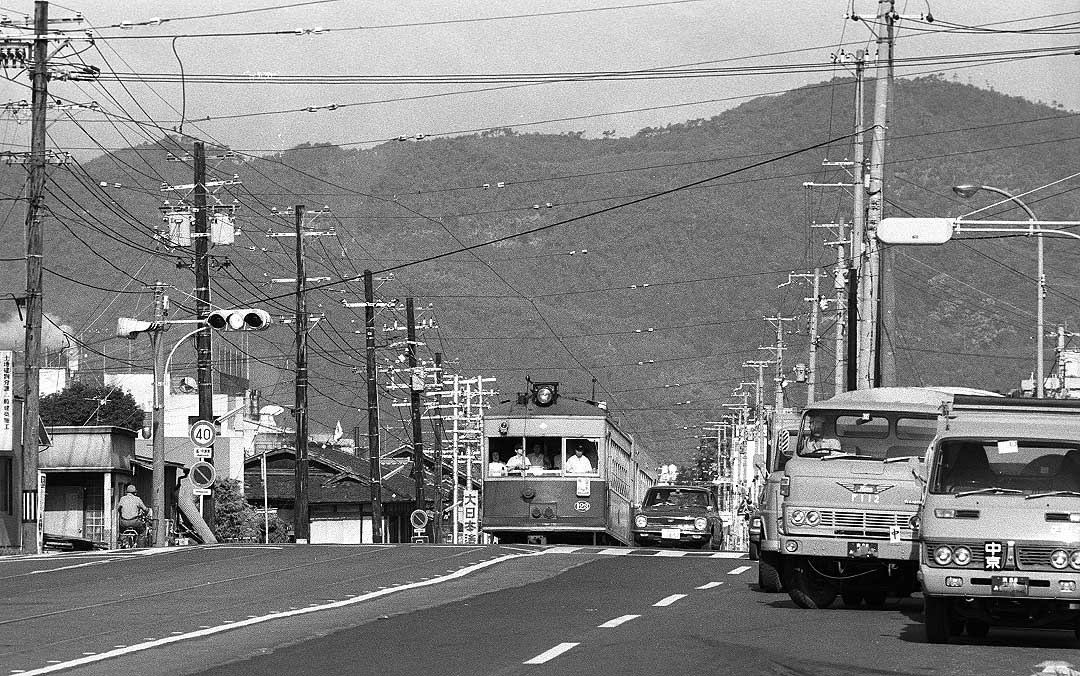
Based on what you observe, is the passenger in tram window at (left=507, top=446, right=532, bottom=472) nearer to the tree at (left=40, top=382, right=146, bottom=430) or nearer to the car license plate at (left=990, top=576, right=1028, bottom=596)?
the car license plate at (left=990, top=576, right=1028, bottom=596)

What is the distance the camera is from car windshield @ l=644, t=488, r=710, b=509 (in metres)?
42.7

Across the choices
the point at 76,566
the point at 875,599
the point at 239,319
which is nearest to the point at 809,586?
the point at 875,599

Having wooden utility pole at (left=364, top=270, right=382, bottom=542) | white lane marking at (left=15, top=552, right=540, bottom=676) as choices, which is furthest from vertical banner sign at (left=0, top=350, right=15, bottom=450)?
white lane marking at (left=15, top=552, right=540, bottom=676)

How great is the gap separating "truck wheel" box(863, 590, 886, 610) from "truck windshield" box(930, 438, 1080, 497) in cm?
468

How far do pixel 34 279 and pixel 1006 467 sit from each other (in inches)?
1207

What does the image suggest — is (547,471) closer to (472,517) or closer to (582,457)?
(582,457)

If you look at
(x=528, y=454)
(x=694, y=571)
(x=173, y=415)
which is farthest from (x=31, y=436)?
(x=173, y=415)

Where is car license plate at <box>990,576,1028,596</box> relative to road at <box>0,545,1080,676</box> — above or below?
above

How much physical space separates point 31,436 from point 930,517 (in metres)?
30.7

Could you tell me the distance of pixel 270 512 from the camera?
81.3 meters

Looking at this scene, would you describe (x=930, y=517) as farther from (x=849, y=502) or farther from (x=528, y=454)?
(x=528, y=454)

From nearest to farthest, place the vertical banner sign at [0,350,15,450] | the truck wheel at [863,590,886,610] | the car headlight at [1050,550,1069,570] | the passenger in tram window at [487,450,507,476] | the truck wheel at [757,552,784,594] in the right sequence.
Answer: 1. the car headlight at [1050,550,1069,570]
2. the truck wheel at [863,590,886,610]
3. the truck wheel at [757,552,784,594]
4. the passenger in tram window at [487,450,507,476]
5. the vertical banner sign at [0,350,15,450]

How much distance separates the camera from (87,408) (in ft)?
340

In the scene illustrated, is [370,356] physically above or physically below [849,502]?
above
